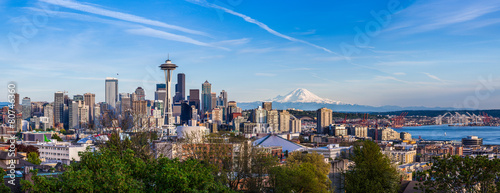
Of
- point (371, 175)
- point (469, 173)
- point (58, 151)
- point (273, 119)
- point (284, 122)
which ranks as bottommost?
point (58, 151)

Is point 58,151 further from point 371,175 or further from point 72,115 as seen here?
point 72,115

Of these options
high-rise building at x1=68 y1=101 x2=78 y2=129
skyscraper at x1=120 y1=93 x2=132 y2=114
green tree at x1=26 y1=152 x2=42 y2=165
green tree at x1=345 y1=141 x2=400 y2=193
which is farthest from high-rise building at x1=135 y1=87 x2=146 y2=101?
green tree at x1=345 y1=141 x2=400 y2=193

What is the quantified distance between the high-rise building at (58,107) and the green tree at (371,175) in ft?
422

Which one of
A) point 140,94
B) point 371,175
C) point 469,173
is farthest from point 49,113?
point 469,173

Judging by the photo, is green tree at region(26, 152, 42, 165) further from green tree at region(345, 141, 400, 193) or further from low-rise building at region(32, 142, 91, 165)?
green tree at region(345, 141, 400, 193)

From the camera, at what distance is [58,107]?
132m

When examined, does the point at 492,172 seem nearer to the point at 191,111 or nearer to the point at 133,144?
the point at 133,144

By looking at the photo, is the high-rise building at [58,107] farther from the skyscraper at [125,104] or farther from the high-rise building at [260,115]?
the high-rise building at [260,115]

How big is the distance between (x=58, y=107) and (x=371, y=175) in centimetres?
13039

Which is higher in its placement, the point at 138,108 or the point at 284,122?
the point at 138,108

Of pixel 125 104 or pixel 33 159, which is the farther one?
pixel 33 159

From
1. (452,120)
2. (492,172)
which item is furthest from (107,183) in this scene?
(452,120)

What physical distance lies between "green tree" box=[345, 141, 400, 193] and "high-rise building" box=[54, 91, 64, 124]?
129 meters

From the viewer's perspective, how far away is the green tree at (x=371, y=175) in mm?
15039
